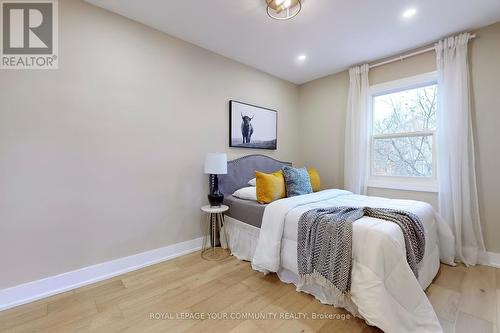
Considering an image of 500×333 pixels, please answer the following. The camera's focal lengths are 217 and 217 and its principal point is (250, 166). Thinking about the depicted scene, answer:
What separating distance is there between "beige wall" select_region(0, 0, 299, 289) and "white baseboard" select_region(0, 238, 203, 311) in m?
0.06

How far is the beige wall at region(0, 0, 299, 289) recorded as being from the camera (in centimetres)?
174

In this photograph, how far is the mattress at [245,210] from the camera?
2338 millimetres

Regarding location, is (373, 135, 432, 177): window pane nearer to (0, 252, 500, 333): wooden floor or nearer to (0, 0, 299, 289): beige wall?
(0, 252, 500, 333): wooden floor

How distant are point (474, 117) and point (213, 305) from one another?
3321 mm

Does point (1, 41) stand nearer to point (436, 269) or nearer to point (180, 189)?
point (180, 189)

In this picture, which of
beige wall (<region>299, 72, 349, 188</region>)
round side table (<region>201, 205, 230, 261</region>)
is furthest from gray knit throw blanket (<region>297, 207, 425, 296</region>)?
beige wall (<region>299, 72, 349, 188</region>)

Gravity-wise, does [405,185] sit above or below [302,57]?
below

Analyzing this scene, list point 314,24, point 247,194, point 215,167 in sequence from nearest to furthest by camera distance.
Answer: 1. point 314,24
2. point 215,167
3. point 247,194

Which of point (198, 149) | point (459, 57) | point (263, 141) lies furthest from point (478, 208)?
point (198, 149)

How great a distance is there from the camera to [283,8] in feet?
6.63

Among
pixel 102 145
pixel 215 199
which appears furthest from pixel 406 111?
pixel 102 145

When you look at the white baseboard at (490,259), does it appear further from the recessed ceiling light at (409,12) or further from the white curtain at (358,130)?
the recessed ceiling light at (409,12)

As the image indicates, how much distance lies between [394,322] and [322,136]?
2948mm

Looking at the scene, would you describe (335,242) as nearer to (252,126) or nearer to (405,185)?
(405,185)
